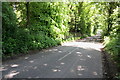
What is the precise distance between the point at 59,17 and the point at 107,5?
35.3 feet

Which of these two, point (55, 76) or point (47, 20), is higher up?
point (47, 20)

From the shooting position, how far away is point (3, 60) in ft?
32.4

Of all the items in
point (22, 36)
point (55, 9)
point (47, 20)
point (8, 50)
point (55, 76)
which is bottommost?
point (55, 76)

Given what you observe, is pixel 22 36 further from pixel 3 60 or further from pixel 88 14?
pixel 88 14

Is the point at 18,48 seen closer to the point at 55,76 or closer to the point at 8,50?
the point at 8,50

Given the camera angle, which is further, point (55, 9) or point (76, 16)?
point (76, 16)

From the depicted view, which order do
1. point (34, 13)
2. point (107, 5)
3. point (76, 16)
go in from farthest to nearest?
point (76, 16) < point (107, 5) < point (34, 13)

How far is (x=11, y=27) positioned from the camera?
1214 centimetres

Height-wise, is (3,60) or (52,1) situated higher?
(52,1)

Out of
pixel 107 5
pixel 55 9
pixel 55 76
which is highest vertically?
pixel 107 5

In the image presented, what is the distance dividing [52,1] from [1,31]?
38.9ft

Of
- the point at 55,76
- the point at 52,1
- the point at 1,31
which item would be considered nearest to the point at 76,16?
the point at 52,1

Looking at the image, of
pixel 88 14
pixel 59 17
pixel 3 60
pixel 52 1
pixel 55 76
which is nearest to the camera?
pixel 55 76

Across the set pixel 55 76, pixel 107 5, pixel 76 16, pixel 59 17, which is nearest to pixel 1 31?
pixel 55 76
